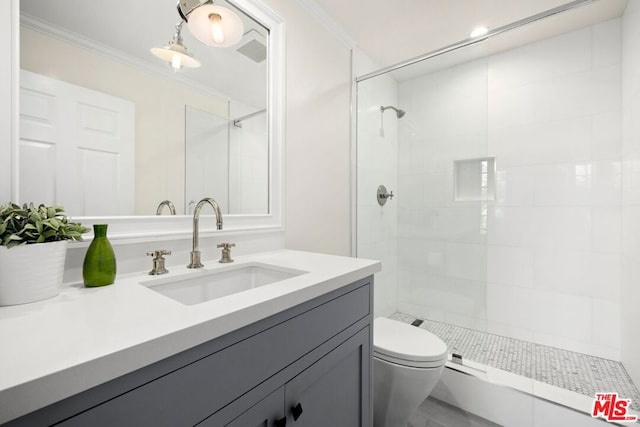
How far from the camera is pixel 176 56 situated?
3.46 feet

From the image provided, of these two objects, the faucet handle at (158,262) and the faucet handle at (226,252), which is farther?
the faucet handle at (226,252)

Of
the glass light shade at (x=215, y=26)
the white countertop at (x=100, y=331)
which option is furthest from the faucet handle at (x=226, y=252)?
the glass light shade at (x=215, y=26)

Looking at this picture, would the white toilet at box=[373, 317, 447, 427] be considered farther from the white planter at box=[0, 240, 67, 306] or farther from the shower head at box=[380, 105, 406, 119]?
the shower head at box=[380, 105, 406, 119]

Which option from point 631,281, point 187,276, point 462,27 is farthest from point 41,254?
point 631,281

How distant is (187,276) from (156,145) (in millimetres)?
479

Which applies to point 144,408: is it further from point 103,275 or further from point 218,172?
point 218,172

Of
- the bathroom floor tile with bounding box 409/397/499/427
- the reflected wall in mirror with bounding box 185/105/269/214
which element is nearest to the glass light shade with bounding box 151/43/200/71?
the reflected wall in mirror with bounding box 185/105/269/214

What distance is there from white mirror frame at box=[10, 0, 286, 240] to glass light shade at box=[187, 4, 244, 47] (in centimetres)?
11

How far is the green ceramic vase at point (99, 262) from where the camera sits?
0.72m

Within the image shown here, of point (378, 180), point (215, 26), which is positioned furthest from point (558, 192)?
point (215, 26)

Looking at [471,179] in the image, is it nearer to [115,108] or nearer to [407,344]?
[407,344]

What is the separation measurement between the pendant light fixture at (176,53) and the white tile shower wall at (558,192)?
2.21 metres

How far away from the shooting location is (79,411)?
1.20 ft

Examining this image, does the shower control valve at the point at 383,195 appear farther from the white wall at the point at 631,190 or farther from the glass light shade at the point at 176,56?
the glass light shade at the point at 176,56
